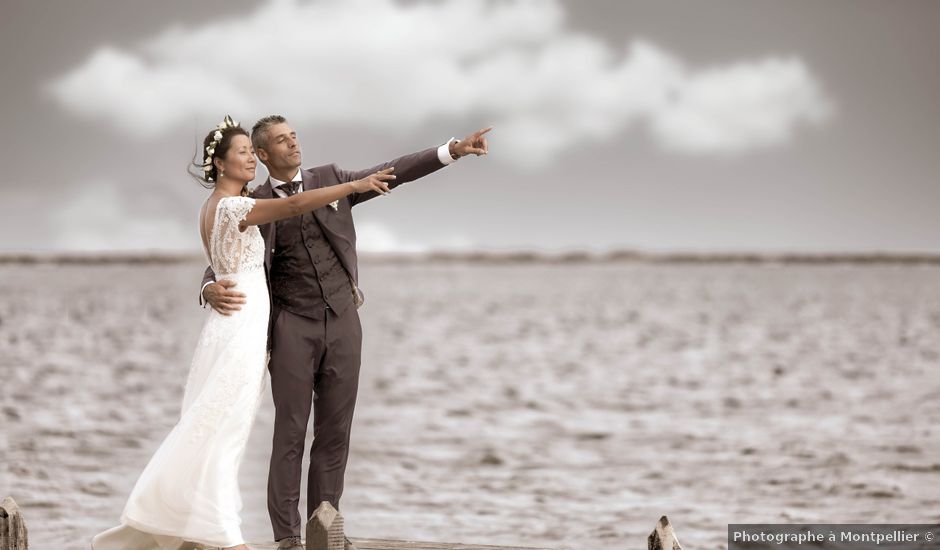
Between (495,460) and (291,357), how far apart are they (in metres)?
8.99

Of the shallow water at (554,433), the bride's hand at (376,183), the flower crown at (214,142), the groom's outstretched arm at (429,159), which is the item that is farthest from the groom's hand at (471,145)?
the shallow water at (554,433)

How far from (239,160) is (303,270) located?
30.1 inches

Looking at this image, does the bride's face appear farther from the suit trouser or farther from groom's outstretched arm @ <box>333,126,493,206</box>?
the suit trouser

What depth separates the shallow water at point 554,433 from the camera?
11.6 metres

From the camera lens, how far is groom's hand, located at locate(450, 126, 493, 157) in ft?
21.0

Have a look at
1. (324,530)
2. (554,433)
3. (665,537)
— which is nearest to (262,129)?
(324,530)

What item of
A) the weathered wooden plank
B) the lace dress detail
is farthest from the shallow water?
the lace dress detail

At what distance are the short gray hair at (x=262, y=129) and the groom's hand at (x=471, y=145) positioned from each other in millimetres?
1031

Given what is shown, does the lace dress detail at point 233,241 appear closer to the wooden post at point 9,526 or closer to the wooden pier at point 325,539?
the wooden pier at point 325,539

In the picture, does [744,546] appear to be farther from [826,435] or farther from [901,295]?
[901,295]

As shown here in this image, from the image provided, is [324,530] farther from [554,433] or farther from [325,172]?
[554,433]

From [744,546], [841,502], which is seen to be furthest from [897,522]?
[744,546]

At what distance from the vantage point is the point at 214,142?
240 inches

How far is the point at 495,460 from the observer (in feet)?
49.0
